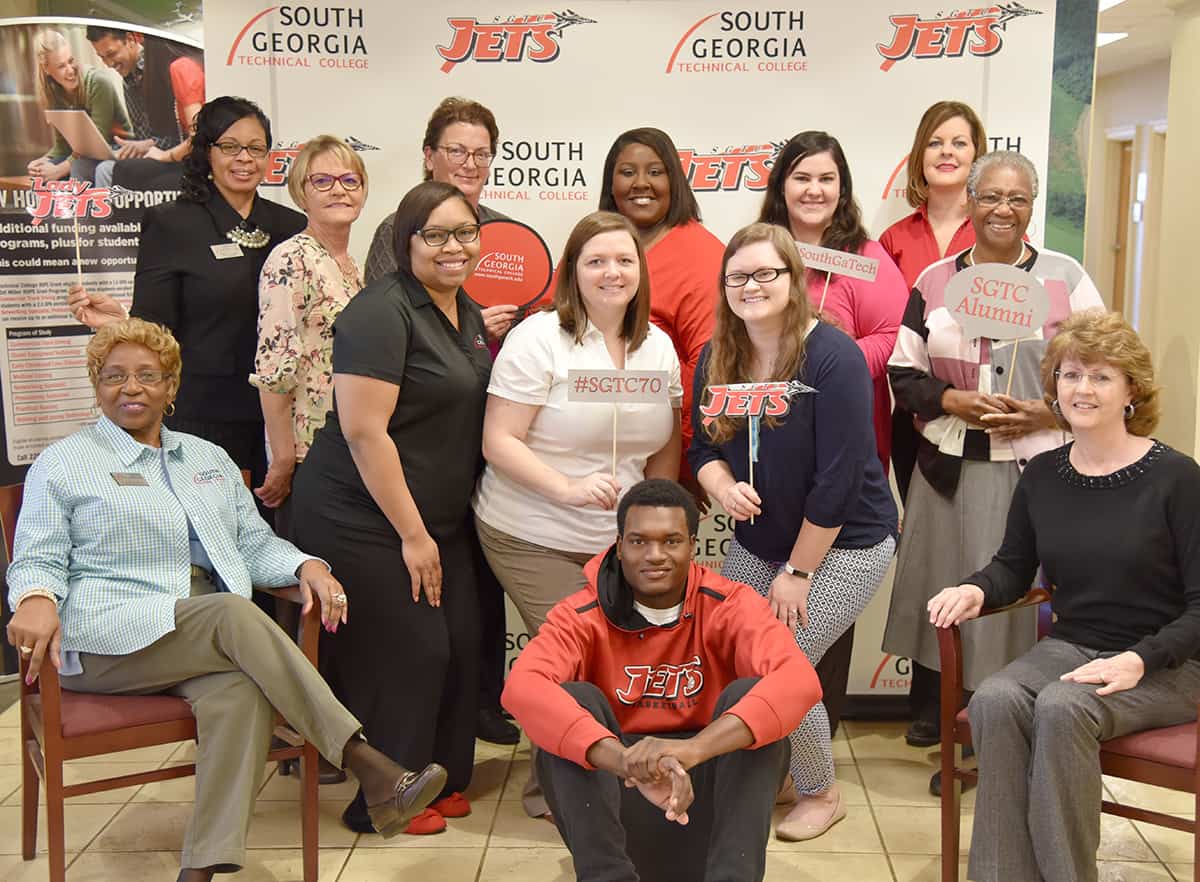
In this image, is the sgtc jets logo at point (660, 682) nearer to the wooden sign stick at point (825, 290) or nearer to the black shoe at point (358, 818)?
the black shoe at point (358, 818)

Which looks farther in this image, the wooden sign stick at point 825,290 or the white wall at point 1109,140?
the white wall at point 1109,140

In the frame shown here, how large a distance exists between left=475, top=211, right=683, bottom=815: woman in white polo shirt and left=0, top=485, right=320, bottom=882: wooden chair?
1.77ft

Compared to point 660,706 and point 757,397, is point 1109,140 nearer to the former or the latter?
point 757,397

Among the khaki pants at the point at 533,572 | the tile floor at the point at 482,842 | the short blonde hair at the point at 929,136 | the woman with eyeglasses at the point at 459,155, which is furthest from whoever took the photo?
the short blonde hair at the point at 929,136

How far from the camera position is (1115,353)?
2574 mm

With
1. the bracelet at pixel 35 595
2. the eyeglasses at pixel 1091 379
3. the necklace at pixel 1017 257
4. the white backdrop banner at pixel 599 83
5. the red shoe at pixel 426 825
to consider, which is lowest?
the red shoe at pixel 426 825

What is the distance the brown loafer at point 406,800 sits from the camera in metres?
2.73

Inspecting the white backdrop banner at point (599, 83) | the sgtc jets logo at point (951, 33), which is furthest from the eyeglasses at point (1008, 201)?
the sgtc jets logo at point (951, 33)

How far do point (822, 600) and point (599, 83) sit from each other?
6.32 feet

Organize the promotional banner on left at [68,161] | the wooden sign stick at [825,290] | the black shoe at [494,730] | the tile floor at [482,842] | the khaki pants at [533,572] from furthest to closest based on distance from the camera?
the promotional banner on left at [68,161], the black shoe at [494,730], the wooden sign stick at [825,290], the khaki pants at [533,572], the tile floor at [482,842]

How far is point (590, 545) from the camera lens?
121 inches

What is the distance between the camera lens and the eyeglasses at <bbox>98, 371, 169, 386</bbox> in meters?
2.83

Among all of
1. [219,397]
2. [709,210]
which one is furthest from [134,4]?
[709,210]

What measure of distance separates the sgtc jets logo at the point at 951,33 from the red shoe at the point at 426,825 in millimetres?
2667
